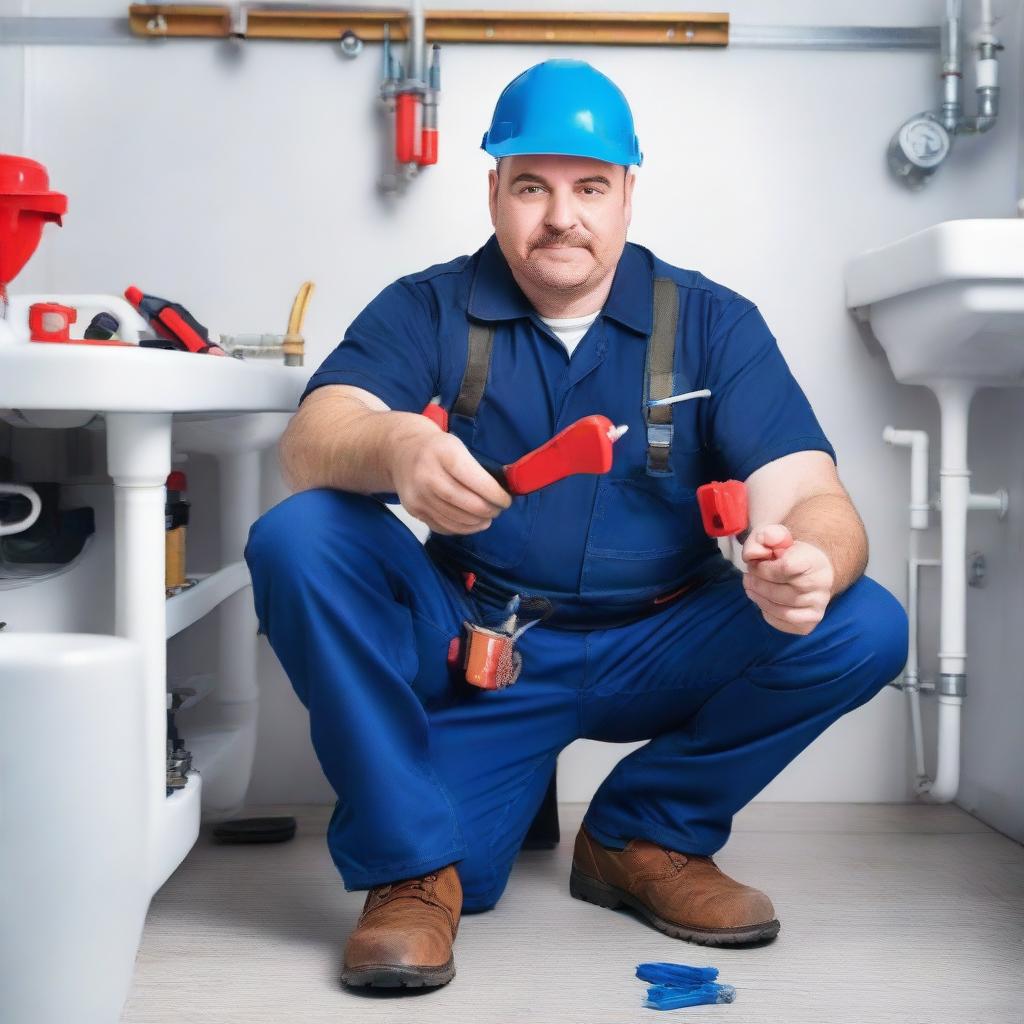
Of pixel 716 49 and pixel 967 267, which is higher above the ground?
pixel 716 49

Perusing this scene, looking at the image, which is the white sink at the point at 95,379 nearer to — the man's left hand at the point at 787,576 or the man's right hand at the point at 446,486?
the man's right hand at the point at 446,486

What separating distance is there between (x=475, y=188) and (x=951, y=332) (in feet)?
2.37

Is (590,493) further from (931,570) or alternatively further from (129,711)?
(931,570)

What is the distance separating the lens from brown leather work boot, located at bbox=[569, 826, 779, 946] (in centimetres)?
136

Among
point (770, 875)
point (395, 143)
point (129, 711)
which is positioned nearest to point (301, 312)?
point (395, 143)

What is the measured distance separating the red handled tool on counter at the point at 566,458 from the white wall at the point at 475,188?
88cm

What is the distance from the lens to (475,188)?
192 cm

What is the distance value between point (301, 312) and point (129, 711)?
2.71 ft

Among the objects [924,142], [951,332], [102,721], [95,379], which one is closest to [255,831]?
[102,721]

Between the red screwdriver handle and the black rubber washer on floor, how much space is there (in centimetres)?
85

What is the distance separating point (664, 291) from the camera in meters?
1.56

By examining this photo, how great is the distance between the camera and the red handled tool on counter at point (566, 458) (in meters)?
1.05

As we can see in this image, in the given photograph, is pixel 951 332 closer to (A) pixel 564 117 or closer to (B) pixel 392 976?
(A) pixel 564 117

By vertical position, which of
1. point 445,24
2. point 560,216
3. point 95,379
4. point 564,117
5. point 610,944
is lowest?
point 610,944
